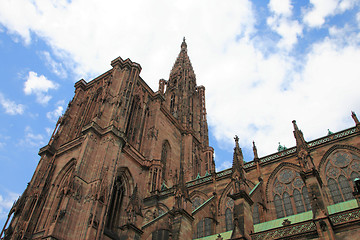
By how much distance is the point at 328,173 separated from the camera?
17.3 meters

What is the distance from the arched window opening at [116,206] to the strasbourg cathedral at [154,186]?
72 mm

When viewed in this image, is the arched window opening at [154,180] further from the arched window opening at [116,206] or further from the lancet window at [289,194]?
the lancet window at [289,194]

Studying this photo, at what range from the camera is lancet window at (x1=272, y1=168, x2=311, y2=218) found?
1702cm

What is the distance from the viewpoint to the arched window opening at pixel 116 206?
65.7 feet

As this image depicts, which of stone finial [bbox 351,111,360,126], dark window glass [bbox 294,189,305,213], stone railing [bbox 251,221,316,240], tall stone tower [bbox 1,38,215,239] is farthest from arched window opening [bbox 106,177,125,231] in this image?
stone finial [bbox 351,111,360,126]

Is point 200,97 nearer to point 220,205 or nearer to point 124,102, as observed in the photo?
point 124,102

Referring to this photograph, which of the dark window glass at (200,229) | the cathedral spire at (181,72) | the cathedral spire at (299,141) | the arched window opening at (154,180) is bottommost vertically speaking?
the dark window glass at (200,229)

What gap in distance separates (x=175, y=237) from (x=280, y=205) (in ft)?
23.7

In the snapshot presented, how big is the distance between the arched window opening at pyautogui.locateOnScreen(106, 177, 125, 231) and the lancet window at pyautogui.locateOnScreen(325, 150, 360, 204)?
1395 cm

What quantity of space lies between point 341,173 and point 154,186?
1377 cm

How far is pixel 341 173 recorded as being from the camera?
16.8m

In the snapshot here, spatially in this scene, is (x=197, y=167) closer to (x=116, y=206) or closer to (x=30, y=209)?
(x=116, y=206)

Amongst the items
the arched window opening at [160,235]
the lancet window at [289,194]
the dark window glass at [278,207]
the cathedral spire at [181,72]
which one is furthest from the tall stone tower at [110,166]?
the cathedral spire at [181,72]

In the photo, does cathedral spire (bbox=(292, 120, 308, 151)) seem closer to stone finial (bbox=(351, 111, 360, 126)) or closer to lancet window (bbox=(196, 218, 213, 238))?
stone finial (bbox=(351, 111, 360, 126))
